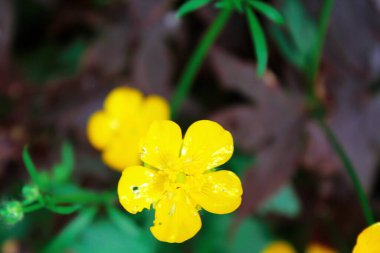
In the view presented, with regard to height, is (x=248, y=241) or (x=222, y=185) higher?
(x=222, y=185)

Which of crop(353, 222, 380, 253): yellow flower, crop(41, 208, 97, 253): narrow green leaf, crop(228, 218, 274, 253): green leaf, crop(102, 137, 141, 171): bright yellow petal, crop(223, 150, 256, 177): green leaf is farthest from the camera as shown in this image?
crop(228, 218, 274, 253): green leaf

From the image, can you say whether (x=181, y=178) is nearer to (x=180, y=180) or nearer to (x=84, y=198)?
(x=180, y=180)

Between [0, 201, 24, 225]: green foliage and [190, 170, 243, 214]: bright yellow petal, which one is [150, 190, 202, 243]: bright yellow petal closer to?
[190, 170, 243, 214]: bright yellow petal

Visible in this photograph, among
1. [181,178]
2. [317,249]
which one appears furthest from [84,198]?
[317,249]

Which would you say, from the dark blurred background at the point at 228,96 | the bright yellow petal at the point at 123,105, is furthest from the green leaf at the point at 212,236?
the bright yellow petal at the point at 123,105

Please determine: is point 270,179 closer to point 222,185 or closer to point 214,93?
point 214,93

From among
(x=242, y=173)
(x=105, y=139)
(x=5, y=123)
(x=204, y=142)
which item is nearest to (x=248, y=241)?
(x=242, y=173)

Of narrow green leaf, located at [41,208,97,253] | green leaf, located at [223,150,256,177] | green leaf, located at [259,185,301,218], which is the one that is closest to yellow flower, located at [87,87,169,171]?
narrow green leaf, located at [41,208,97,253]
